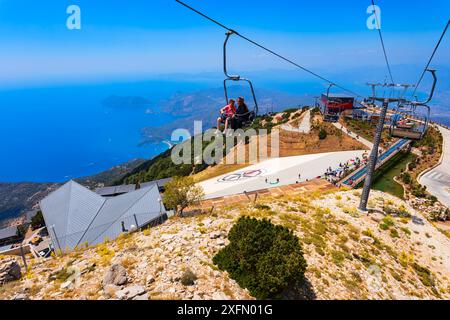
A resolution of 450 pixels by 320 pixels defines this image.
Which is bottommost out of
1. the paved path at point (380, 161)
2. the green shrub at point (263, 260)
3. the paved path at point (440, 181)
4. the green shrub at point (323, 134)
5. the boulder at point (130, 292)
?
the paved path at point (440, 181)

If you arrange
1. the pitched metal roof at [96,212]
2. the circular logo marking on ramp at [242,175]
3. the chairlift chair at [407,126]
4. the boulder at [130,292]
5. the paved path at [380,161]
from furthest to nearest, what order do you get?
the circular logo marking on ramp at [242,175]
the paved path at [380,161]
the pitched metal roof at [96,212]
the chairlift chair at [407,126]
the boulder at [130,292]

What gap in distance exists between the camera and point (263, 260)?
10.6 meters

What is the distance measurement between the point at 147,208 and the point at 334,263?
25274 mm

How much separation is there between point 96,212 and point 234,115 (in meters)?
31.0

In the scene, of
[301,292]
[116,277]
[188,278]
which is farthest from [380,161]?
[116,277]

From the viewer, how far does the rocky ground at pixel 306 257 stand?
10.7m

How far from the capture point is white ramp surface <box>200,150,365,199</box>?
48.2 m

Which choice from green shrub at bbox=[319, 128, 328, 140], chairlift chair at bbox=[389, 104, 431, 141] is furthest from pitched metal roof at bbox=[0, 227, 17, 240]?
green shrub at bbox=[319, 128, 328, 140]

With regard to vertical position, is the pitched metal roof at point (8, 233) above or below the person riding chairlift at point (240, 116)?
below

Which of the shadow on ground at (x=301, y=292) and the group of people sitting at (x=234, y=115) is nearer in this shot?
the shadow on ground at (x=301, y=292)

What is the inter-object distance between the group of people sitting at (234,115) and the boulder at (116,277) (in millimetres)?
8111

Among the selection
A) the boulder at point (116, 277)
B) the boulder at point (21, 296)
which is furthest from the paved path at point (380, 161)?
the boulder at point (21, 296)

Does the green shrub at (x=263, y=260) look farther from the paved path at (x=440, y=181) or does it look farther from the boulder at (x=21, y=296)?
the paved path at (x=440, y=181)

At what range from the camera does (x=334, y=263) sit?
13719mm
